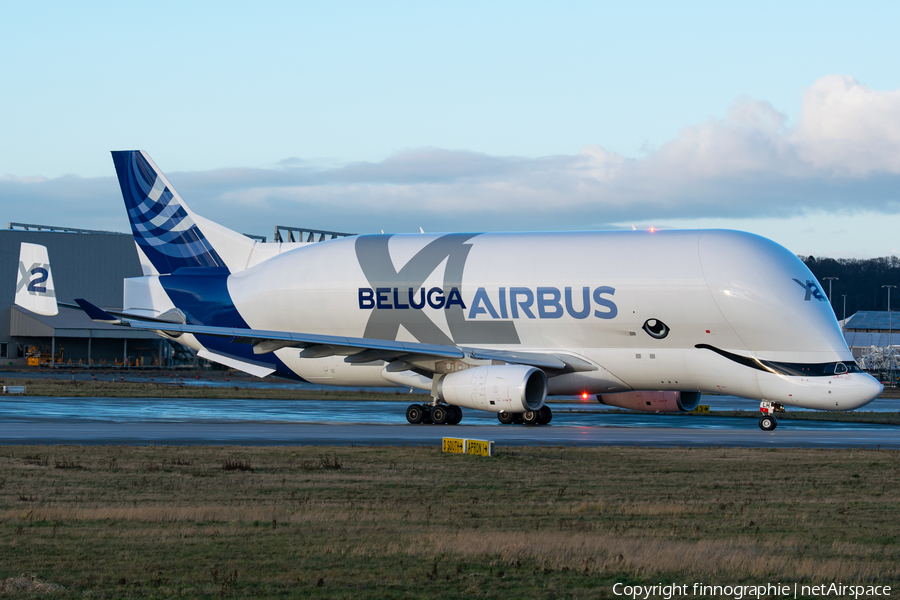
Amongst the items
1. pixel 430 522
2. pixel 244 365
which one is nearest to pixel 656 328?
pixel 244 365

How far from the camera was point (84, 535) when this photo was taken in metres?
12.3

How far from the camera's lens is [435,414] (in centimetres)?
3234

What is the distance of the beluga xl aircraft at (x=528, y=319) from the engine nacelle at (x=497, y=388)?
4cm

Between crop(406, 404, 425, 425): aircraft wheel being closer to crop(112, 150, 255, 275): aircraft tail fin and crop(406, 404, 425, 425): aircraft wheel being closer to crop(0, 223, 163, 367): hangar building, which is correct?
crop(112, 150, 255, 275): aircraft tail fin

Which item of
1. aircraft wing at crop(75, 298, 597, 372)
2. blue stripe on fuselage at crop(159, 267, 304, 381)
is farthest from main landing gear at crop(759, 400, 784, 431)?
blue stripe on fuselage at crop(159, 267, 304, 381)

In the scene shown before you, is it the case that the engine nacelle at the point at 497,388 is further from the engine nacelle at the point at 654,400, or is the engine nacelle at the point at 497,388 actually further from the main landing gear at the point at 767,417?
the main landing gear at the point at 767,417

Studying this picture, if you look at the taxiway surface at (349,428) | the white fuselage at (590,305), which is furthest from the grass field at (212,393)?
the white fuselage at (590,305)

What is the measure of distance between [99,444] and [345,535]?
13.2 m

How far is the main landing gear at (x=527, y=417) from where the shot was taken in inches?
1266

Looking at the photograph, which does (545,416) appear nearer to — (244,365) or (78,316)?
(244,365)

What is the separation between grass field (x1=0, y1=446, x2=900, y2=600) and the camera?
10.1 meters

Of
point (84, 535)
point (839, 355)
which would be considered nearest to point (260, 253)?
point (839, 355)

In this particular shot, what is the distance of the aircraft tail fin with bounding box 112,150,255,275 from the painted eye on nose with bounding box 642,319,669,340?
16.3 metres

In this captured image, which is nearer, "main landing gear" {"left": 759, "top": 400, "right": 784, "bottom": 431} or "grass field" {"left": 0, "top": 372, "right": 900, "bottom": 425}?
"main landing gear" {"left": 759, "top": 400, "right": 784, "bottom": 431}
